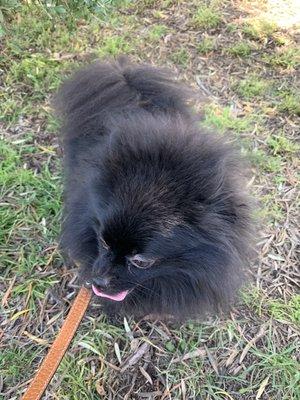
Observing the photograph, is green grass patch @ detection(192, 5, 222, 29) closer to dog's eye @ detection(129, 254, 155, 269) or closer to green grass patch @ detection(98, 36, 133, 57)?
green grass patch @ detection(98, 36, 133, 57)

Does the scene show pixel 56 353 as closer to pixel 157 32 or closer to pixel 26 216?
pixel 26 216

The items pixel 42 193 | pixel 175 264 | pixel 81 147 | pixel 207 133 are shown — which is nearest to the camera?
pixel 175 264

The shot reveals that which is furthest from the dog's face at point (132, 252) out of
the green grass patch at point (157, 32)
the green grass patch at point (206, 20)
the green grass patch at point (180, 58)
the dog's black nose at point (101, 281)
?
A: the green grass patch at point (206, 20)

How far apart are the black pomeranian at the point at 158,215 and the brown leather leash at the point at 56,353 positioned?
0.12 metres

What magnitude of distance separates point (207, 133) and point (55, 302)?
1.12 meters

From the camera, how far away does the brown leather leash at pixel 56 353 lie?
160 centimetres

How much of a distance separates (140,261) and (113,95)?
3.00 ft

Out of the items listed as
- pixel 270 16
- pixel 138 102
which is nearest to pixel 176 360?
pixel 138 102

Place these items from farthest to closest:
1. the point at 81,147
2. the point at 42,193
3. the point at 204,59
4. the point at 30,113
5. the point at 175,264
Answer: the point at 204,59
the point at 30,113
the point at 42,193
the point at 81,147
the point at 175,264

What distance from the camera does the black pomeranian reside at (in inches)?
58.6

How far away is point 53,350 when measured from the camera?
1695 mm

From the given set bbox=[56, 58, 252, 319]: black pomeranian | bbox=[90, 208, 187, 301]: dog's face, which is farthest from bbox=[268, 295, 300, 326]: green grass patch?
bbox=[90, 208, 187, 301]: dog's face

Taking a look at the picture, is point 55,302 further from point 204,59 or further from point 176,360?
point 204,59

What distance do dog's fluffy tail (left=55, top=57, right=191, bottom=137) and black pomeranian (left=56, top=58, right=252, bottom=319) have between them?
9 cm
